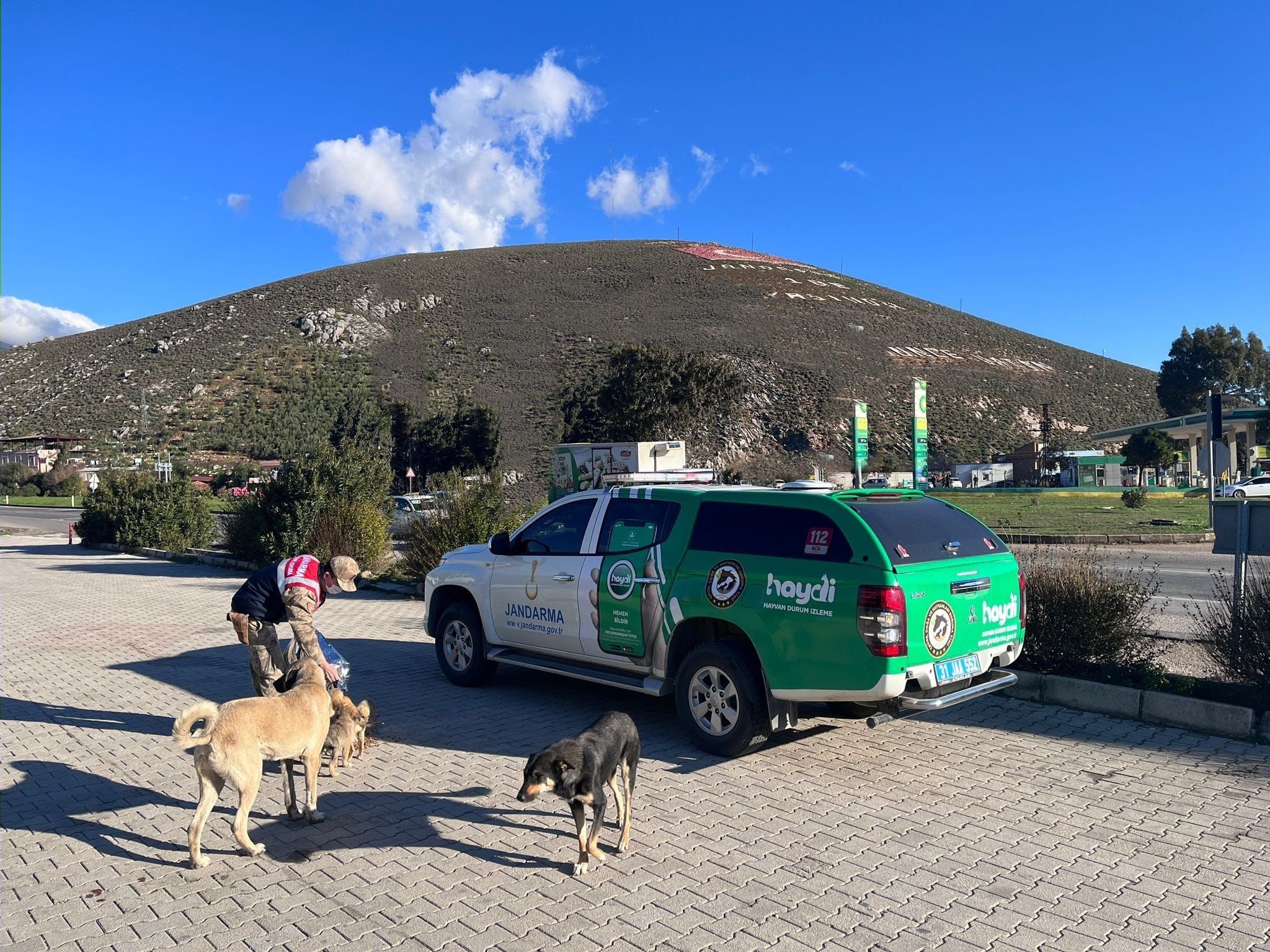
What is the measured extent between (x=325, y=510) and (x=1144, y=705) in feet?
48.1

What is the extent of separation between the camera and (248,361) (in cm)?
7088

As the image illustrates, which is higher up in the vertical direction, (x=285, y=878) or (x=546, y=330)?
(x=546, y=330)

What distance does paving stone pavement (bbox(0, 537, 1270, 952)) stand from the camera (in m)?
3.99

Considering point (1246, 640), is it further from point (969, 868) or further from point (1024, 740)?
point (969, 868)

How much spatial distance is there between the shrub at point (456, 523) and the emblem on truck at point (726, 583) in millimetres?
8810

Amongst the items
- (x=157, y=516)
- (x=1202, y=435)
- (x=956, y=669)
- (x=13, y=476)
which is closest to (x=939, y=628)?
(x=956, y=669)

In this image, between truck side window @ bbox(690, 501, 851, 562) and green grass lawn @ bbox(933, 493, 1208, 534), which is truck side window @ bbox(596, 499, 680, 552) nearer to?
truck side window @ bbox(690, 501, 851, 562)

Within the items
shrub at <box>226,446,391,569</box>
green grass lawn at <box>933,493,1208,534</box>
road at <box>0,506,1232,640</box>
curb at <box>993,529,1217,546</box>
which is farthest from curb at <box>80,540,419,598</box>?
green grass lawn at <box>933,493,1208,534</box>

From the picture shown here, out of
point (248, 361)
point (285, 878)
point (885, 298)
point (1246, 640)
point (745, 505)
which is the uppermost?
point (885, 298)

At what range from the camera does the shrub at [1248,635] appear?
683cm

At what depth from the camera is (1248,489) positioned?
37812 millimetres

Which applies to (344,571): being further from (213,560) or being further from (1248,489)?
(1248,489)

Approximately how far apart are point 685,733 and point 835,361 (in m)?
70.5

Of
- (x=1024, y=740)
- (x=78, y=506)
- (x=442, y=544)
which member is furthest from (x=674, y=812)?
(x=78, y=506)
